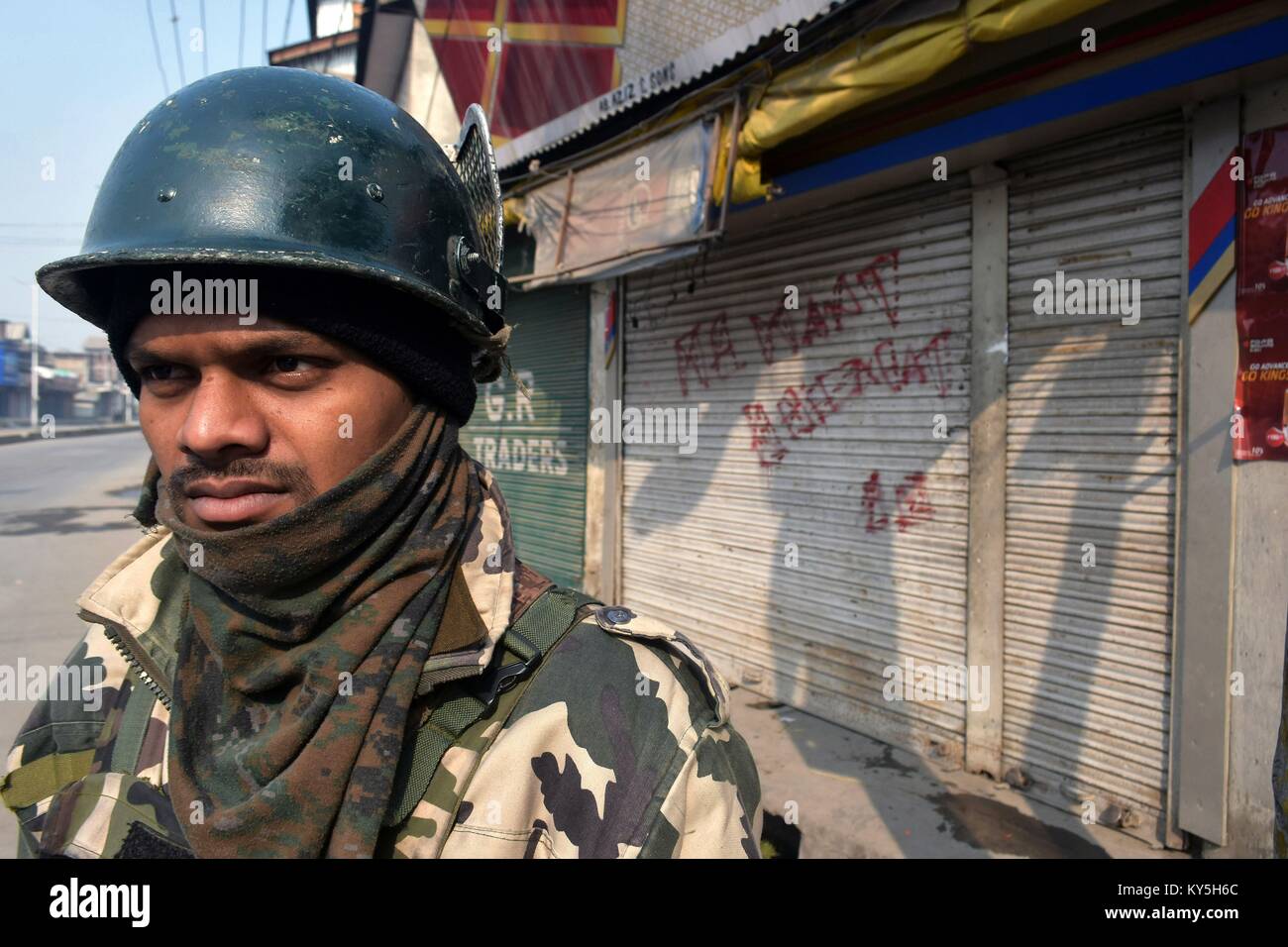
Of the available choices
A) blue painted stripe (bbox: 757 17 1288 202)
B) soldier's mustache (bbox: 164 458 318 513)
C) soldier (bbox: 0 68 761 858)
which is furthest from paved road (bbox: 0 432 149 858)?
blue painted stripe (bbox: 757 17 1288 202)

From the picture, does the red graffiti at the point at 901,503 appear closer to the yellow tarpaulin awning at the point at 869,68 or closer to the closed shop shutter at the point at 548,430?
the yellow tarpaulin awning at the point at 869,68

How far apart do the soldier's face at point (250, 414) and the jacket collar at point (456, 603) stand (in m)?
0.28

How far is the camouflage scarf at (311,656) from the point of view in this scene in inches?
42.8

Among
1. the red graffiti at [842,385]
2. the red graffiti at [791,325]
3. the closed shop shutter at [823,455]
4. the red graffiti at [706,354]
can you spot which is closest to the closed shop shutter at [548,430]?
the closed shop shutter at [823,455]

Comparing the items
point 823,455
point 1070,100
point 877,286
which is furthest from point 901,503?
point 1070,100

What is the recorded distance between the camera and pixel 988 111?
12.4ft

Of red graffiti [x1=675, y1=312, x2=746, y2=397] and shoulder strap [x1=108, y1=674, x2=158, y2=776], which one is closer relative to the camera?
shoulder strap [x1=108, y1=674, x2=158, y2=776]

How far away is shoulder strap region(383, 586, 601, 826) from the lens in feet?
3.80

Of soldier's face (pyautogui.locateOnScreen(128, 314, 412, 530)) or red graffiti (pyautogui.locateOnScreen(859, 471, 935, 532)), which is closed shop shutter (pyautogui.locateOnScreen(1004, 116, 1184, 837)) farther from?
soldier's face (pyautogui.locateOnScreen(128, 314, 412, 530))

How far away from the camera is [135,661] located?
1.42m

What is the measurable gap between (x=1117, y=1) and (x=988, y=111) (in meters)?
0.70

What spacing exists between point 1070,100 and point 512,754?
3900 mm

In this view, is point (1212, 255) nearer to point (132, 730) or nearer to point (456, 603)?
point (456, 603)
